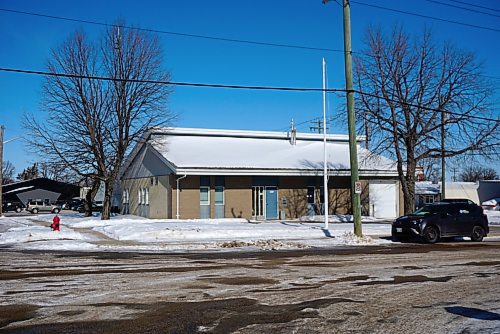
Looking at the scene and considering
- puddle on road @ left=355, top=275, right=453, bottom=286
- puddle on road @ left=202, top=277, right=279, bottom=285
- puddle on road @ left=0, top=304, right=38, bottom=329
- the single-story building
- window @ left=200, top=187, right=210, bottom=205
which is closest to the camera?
puddle on road @ left=0, top=304, right=38, bottom=329

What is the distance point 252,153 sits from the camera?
131ft

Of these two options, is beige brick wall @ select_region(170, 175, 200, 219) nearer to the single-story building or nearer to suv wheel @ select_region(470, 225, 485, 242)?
the single-story building

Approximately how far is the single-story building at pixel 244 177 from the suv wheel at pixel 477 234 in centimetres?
1310

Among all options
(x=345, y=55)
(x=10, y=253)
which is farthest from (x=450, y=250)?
(x=10, y=253)

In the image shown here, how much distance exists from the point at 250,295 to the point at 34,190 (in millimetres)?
73451

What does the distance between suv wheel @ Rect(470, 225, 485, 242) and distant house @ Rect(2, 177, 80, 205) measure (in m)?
61.8

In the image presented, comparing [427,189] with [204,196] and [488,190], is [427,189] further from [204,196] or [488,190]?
[204,196]

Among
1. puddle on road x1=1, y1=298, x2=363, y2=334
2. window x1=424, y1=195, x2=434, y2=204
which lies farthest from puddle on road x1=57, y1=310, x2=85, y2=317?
window x1=424, y1=195, x2=434, y2=204

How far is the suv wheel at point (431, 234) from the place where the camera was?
869 inches

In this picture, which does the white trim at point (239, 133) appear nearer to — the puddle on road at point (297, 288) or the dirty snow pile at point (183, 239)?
the dirty snow pile at point (183, 239)

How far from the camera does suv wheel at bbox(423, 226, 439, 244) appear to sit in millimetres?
22062

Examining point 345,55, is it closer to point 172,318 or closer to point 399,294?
point 399,294

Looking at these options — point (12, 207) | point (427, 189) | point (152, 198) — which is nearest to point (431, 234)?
point (152, 198)

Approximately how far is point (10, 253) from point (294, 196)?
76.1 ft
